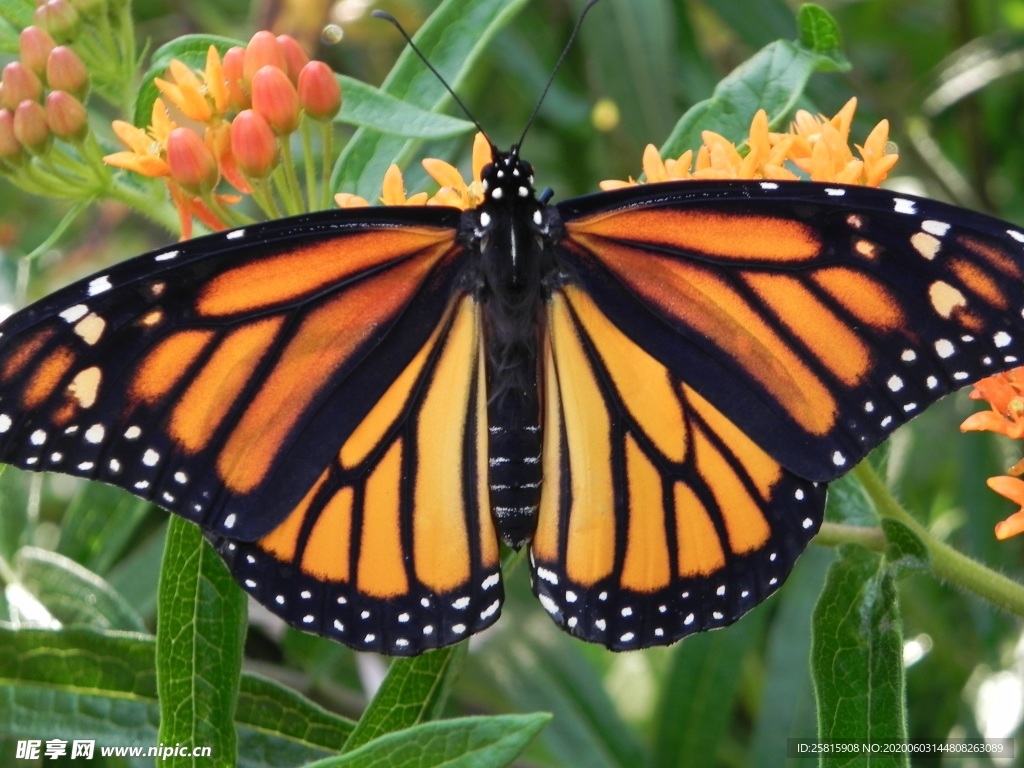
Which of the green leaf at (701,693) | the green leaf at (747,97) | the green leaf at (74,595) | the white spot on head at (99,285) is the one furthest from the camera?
the green leaf at (701,693)

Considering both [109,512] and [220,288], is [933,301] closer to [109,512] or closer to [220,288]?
[220,288]

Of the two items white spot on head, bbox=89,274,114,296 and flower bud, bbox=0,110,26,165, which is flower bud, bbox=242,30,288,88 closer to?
flower bud, bbox=0,110,26,165

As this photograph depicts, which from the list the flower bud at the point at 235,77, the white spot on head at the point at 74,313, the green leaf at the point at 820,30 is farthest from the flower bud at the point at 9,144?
the green leaf at the point at 820,30

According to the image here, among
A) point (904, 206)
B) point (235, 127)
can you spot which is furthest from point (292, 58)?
point (904, 206)

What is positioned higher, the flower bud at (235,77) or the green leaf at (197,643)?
the flower bud at (235,77)

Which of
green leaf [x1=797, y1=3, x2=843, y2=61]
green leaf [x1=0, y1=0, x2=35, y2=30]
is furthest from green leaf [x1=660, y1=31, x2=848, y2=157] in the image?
green leaf [x1=0, y1=0, x2=35, y2=30]

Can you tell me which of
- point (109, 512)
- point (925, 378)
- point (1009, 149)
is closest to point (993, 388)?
point (925, 378)

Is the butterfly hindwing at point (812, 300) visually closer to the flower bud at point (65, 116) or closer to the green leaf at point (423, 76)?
the green leaf at point (423, 76)

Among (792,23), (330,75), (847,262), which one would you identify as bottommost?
(847,262)
